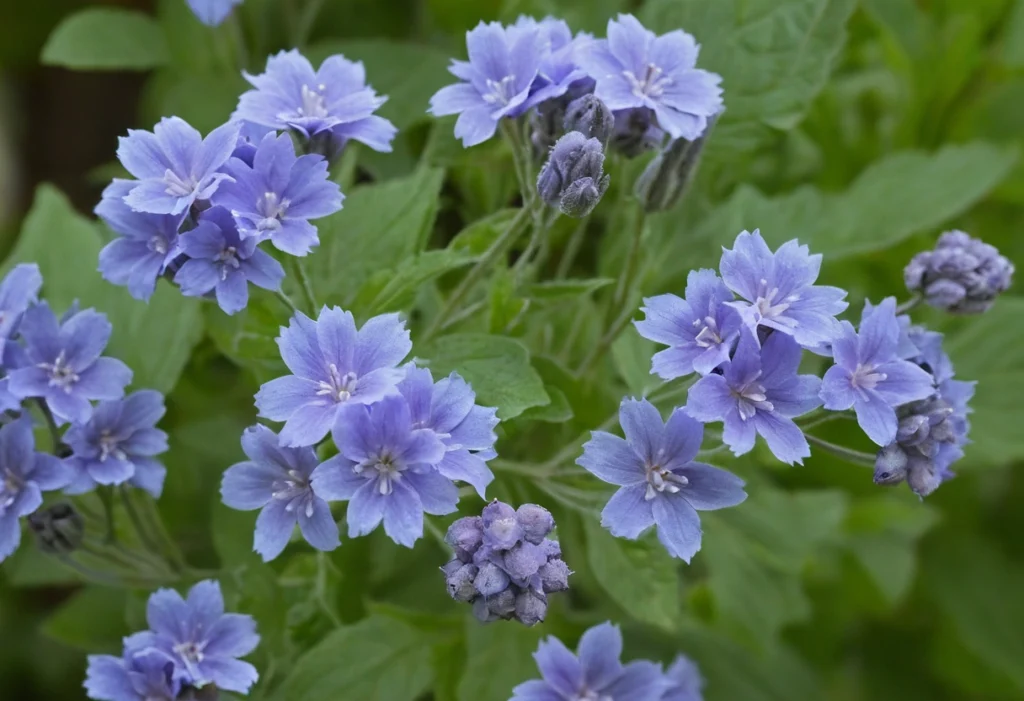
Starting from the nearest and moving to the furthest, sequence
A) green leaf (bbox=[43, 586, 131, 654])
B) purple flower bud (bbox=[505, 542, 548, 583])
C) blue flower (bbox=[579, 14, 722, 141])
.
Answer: purple flower bud (bbox=[505, 542, 548, 583])
blue flower (bbox=[579, 14, 722, 141])
green leaf (bbox=[43, 586, 131, 654])

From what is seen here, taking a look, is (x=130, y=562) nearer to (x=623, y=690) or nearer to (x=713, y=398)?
(x=623, y=690)

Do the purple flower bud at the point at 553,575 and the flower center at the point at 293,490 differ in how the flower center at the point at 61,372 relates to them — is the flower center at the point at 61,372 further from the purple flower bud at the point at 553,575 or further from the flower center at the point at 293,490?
the purple flower bud at the point at 553,575

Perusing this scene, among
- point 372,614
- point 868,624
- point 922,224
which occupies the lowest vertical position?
point 868,624

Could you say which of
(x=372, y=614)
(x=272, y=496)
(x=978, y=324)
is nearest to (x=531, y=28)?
(x=272, y=496)

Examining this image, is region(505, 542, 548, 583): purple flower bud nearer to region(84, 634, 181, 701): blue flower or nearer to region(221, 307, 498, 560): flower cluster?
region(221, 307, 498, 560): flower cluster

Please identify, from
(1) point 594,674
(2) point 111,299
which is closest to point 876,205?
(1) point 594,674

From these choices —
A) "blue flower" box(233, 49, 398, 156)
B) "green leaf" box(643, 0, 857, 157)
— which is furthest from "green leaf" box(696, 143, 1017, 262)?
"blue flower" box(233, 49, 398, 156)

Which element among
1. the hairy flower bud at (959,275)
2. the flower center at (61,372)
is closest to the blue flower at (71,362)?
the flower center at (61,372)
